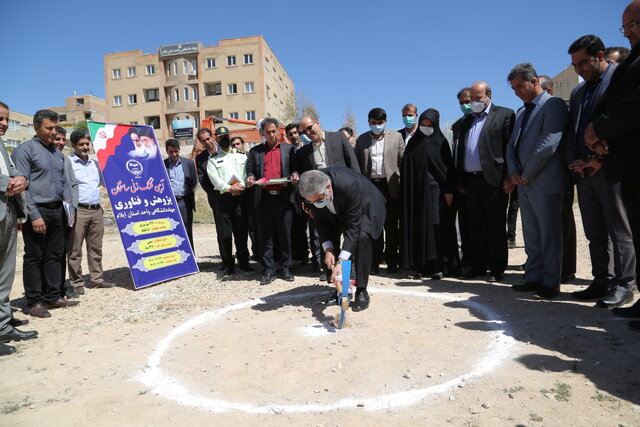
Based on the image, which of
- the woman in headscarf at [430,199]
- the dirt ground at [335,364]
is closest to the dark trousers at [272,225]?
the dirt ground at [335,364]

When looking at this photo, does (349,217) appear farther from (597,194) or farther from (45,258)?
(45,258)

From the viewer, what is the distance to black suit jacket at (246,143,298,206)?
6500 mm

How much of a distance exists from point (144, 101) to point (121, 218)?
4324cm

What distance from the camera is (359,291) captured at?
15.8ft

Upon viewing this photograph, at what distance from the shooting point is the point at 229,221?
702 cm

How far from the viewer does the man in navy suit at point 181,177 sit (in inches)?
288

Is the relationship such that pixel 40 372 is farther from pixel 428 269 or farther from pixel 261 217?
pixel 428 269

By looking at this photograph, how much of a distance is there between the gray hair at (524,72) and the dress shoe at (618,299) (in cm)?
242

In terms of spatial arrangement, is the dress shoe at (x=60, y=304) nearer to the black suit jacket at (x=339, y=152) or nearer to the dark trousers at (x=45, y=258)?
the dark trousers at (x=45, y=258)

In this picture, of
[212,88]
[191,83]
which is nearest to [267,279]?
[212,88]

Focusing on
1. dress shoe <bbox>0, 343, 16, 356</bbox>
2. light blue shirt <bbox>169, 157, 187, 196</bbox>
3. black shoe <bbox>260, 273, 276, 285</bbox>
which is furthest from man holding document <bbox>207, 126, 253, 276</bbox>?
dress shoe <bbox>0, 343, 16, 356</bbox>

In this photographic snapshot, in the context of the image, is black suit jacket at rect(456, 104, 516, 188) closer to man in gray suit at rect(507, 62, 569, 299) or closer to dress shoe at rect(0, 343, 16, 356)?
man in gray suit at rect(507, 62, 569, 299)

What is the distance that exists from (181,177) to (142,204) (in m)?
0.89

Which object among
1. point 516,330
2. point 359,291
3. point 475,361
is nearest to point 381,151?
point 359,291
